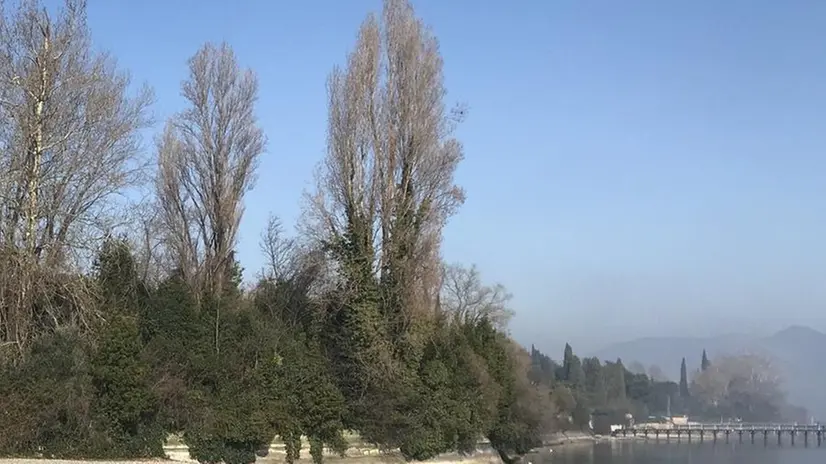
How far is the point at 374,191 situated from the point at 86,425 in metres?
12.0

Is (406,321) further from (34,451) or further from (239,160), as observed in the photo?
(34,451)

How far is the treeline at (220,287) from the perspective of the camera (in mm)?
23031

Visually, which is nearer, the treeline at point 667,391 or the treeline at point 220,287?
the treeline at point 220,287

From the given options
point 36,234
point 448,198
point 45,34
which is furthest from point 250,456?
point 45,34

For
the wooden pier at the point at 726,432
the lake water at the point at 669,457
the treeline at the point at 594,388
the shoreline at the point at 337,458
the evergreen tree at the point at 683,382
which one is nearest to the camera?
the shoreline at the point at 337,458

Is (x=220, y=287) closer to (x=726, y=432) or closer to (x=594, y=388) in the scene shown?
(x=594, y=388)

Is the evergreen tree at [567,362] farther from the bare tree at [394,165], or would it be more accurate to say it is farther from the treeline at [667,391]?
the bare tree at [394,165]

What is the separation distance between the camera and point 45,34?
78.0 ft

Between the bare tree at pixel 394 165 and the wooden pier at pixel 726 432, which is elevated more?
the bare tree at pixel 394 165

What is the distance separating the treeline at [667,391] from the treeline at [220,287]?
178 ft

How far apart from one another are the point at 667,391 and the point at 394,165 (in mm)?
133491

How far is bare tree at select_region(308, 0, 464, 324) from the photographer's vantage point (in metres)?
29.3

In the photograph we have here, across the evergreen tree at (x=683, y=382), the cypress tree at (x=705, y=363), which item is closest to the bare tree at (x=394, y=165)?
the evergreen tree at (x=683, y=382)

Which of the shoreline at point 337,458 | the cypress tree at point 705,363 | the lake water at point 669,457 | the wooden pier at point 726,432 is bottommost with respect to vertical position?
the wooden pier at point 726,432
